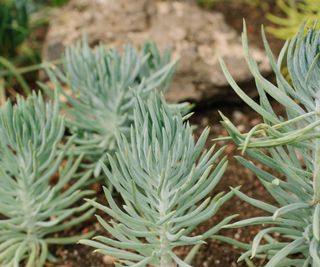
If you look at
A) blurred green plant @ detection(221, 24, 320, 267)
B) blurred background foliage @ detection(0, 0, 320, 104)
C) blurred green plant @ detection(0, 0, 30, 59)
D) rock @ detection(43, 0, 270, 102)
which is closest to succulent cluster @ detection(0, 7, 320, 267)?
blurred green plant @ detection(221, 24, 320, 267)

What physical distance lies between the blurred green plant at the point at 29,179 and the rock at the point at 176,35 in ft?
2.19

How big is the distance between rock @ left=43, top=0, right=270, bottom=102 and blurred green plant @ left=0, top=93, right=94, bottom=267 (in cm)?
67

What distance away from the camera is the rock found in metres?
2.07

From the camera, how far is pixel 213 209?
116 cm

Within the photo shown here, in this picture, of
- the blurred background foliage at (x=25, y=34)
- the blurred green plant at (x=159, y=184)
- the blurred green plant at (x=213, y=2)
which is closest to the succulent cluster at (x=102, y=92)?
the blurred green plant at (x=159, y=184)

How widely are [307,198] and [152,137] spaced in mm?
330

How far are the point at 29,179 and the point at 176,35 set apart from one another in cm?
90

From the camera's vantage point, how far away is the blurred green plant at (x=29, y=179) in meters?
1.40

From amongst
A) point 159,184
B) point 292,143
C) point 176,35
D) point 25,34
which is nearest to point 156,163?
point 159,184

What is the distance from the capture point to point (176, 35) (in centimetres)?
213

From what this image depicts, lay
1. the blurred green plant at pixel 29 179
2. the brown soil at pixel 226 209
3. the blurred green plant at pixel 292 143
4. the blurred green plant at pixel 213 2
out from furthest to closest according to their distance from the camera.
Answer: the blurred green plant at pixel 213 2 < the brown soil at pixel 226 209 < the blurred green plant at pixel 29 179 < the blurred green plant at pixel 292 143

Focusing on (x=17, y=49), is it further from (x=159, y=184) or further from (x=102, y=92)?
(x=159, y=184)

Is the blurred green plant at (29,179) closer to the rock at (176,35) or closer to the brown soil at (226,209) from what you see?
the brown soil at (226,209)

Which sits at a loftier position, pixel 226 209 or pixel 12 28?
pixel 12 28
